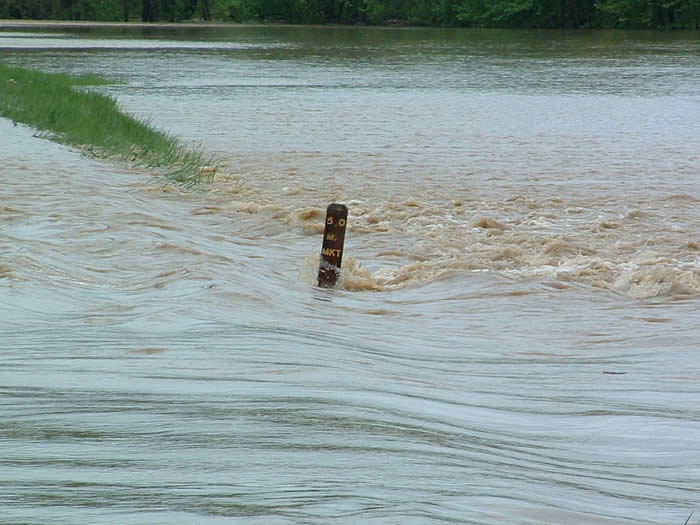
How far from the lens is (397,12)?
7494cm

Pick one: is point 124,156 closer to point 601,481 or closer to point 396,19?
point 601,481

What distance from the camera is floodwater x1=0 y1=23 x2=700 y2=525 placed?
3209 mm

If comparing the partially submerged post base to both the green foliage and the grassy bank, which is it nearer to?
A: the grassy bank

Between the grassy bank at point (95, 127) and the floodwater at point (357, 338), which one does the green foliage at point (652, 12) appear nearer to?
the grassy bank at point (95, 127)

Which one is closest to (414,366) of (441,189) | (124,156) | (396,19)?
(441,189)

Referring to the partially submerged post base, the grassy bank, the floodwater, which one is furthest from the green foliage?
the partially submerged post base

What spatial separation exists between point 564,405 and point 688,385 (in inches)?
25.7

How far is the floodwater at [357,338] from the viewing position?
321 cm

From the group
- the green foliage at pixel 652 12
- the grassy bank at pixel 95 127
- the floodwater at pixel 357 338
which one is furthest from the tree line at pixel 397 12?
the floodwater at pixel 357 338

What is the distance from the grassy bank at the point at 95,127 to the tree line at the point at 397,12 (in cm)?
4798

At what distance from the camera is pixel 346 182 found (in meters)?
10.6

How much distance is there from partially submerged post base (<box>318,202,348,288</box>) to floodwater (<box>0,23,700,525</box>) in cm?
12

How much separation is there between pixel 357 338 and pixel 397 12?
72238mm

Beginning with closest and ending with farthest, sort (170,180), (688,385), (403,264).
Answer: (688,385) → (403,264) → (170,180)
